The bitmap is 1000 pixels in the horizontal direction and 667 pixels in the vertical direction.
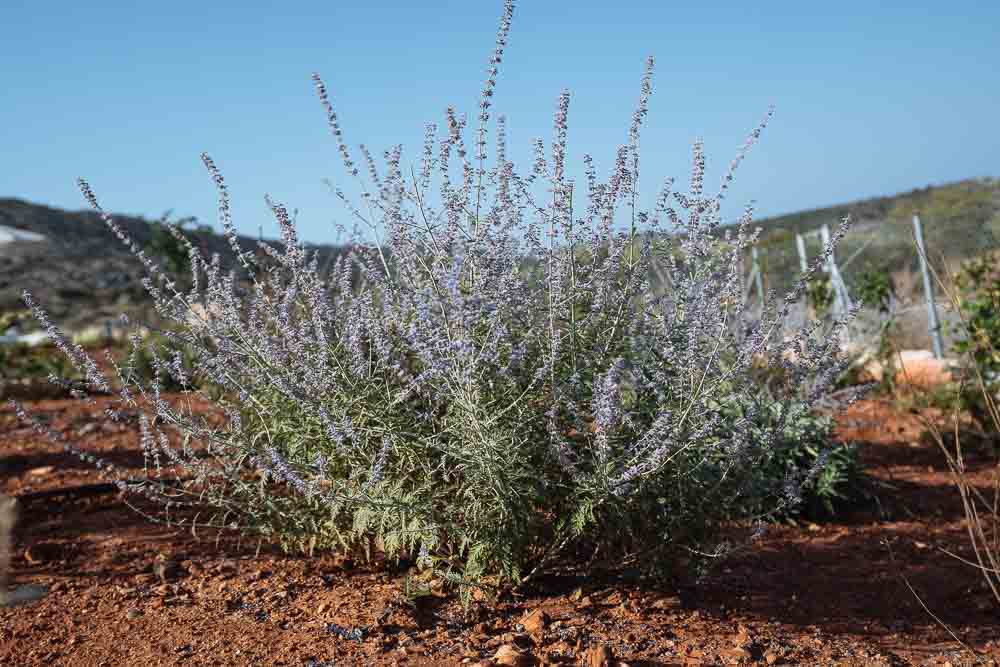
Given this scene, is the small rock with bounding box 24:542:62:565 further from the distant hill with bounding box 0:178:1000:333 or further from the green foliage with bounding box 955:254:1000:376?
the distant hill with bounding box 0:178:1000:333

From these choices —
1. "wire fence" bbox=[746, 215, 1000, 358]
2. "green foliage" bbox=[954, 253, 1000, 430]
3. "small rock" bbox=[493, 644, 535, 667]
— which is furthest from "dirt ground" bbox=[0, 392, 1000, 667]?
"wire fence" bbox=[746, 215, 1000, 358]

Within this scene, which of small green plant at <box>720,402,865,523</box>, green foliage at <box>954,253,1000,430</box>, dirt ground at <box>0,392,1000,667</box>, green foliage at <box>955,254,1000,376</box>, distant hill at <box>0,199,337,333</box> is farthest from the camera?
distant hill at <box>0,199,337,333</box>

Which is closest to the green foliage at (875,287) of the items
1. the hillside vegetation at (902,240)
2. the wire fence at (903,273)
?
the wire fence at (903,273)

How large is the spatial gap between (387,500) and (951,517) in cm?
389

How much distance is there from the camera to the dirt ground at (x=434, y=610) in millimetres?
2926

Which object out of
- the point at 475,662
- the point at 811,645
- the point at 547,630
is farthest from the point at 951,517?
the point at 475,662

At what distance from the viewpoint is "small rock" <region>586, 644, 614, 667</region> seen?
2.72 metres

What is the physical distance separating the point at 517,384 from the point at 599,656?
0.90 meters

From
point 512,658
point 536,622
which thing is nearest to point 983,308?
point 536,622

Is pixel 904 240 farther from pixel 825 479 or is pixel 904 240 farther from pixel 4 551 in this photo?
pixel 4 551

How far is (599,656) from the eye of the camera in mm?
2725

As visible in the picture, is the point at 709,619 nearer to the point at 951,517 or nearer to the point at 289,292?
the point at 289,292

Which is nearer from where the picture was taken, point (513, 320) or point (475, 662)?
point (475, 662)

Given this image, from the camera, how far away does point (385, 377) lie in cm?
322
